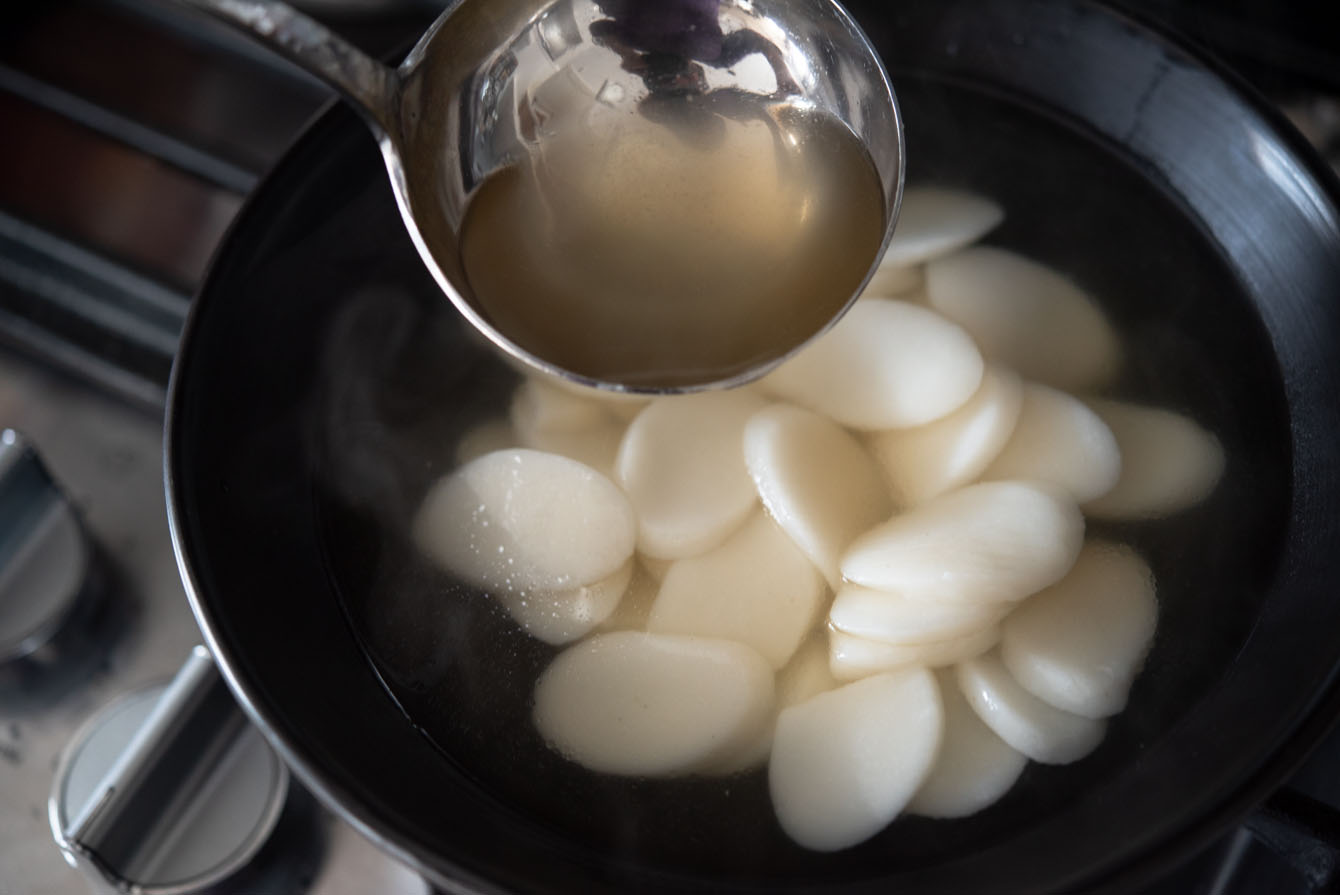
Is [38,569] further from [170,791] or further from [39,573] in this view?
[170,791]

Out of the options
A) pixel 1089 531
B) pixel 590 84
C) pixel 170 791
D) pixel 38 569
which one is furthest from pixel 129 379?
pixel 1089 531

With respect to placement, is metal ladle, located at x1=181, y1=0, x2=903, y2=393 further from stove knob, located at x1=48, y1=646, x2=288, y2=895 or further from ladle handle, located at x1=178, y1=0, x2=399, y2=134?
stove knob, located at x1=48, y1=646, x2=288, y2=895

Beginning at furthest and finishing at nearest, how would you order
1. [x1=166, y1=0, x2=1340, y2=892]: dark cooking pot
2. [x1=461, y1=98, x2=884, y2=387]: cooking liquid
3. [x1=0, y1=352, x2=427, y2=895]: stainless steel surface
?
[x1=0, y1=352, x2=427, y2=895]: stainless steel surface
[x1=461, y1=98, x2=884, y2=387]: cooking liquid
[x1=166, y1=0, x2=1340, y2=892]: dark cooking pot

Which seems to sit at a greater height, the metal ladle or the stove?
the metal ladle

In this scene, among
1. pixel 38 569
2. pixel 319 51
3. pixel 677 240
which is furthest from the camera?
pixel 38 569

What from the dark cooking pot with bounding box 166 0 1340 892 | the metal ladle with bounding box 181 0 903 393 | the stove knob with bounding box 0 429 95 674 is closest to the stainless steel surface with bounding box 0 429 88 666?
the stove knob with bounding box 0 429 95 674

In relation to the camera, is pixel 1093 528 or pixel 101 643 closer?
pixel 1093 528
